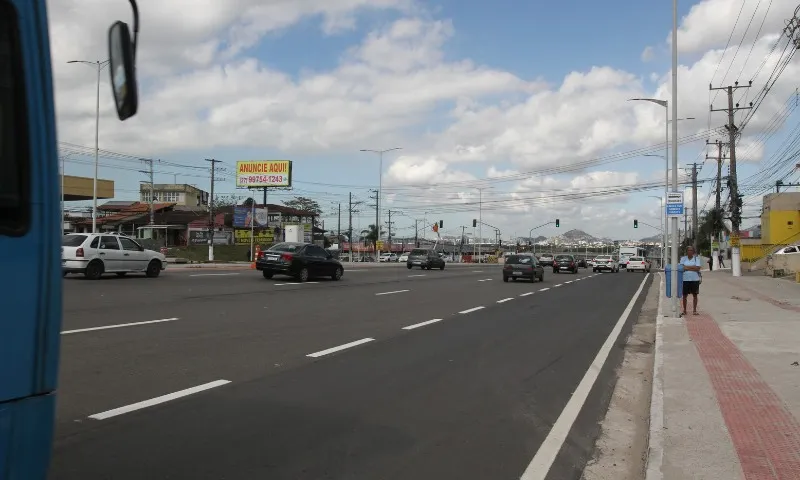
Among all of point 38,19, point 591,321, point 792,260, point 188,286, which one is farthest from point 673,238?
point 792,260

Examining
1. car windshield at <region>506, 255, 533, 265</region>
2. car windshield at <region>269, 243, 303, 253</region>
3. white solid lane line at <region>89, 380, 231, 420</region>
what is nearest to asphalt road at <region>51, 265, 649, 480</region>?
white solid lane line at <region>89, 380, 231, 420</region>

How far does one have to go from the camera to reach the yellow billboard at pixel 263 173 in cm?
6644

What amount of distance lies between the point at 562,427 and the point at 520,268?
992 inches

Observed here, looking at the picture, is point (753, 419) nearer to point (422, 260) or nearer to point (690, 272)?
point (690, 272)

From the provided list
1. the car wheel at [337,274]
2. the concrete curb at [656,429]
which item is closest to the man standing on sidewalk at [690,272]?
the concrete curb at [656,429]

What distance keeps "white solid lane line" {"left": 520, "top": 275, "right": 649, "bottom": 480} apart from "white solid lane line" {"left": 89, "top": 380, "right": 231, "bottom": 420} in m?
3.72

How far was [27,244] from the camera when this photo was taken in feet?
7.91

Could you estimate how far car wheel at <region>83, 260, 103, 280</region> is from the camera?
21.4m

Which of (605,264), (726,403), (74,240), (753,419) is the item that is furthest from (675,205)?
(605,264)

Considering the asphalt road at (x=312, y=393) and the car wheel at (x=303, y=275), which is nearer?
the asphalt road at (x=312, y=393)

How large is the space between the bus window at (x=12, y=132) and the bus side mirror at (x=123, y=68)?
43 cm

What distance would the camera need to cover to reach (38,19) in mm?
2516

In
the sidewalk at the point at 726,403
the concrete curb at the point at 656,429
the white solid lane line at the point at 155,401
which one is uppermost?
the white solid lane line at the point at 155,401

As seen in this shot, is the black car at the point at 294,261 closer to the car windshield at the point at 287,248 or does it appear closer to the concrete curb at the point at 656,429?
the car windshield at the point at 287,248
